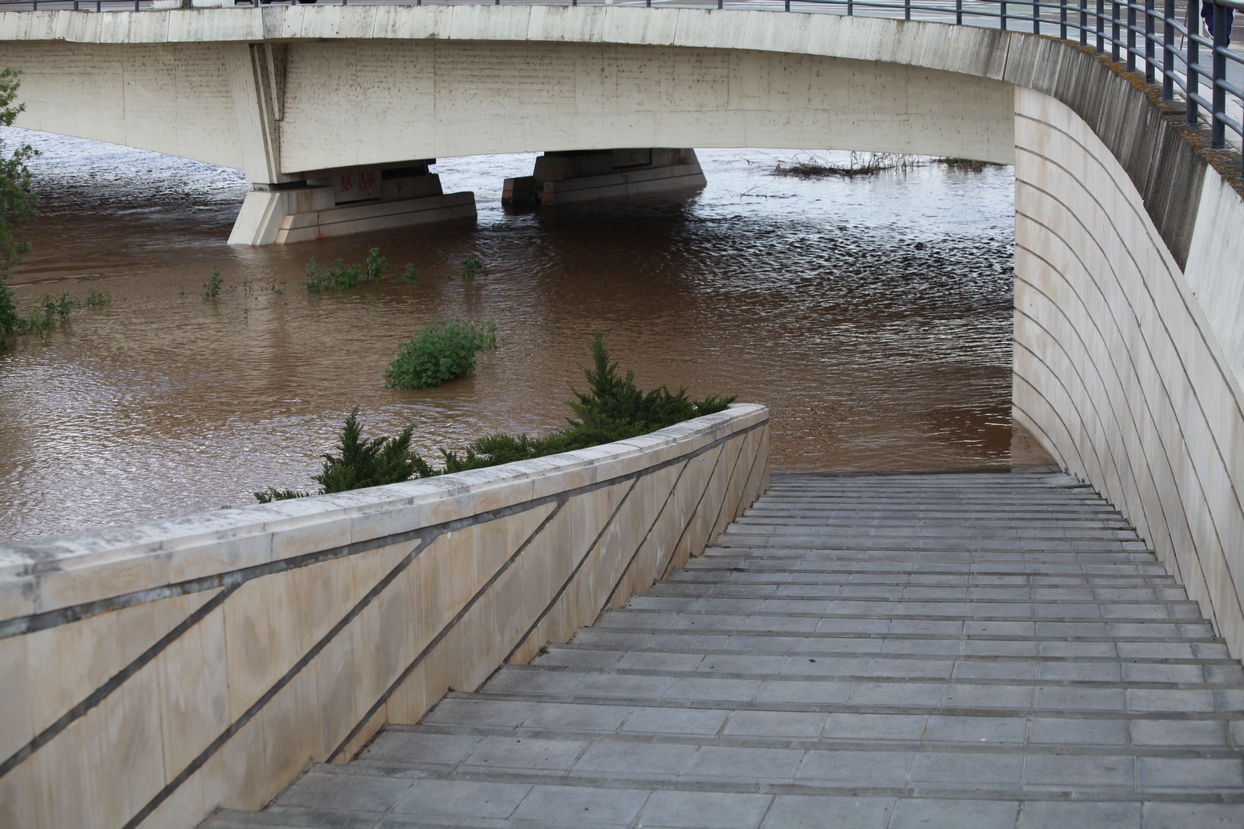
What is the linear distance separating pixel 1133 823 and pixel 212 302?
2094 centimetres

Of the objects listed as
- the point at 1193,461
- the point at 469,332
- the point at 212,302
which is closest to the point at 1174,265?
the point at 1193,461

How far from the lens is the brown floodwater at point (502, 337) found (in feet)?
46.9

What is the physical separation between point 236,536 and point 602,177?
32.2 m

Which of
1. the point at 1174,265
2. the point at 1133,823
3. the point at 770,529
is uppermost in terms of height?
the point at 1174,265

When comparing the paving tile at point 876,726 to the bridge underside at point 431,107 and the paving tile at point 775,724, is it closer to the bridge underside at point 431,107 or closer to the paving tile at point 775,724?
the paving tile at point 775,724

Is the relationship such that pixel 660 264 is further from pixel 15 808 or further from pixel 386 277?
pixel 15 808

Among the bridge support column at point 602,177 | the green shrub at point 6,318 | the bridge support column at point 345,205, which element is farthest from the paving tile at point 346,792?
the bridge support column at point 602,177

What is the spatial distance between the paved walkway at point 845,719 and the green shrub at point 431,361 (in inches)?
393

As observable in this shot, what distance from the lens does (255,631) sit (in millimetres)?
3803

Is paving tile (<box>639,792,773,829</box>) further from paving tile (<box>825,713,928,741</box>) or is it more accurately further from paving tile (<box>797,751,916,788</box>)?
paving tile (<box>825,713,928,741</box>)

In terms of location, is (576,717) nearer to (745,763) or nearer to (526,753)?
(526,753)

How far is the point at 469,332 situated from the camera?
1875 cm

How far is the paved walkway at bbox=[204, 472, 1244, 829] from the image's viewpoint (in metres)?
3.51

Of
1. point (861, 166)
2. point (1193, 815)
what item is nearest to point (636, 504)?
point (1193, 815)
